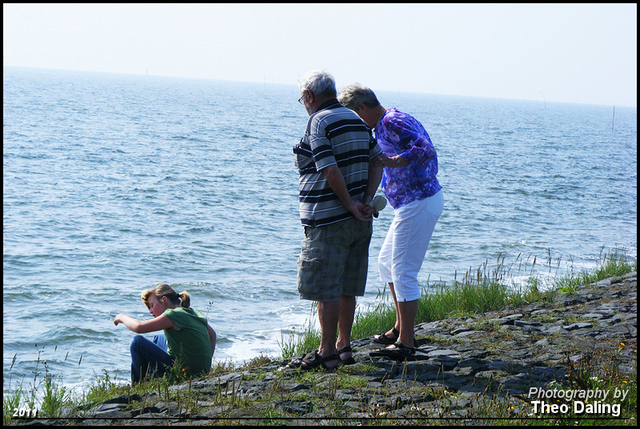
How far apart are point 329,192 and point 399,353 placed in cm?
149

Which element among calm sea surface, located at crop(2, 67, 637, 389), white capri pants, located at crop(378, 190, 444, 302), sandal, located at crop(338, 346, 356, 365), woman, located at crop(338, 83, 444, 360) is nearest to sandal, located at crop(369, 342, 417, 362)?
woman, located at crop(338, 83, 444, 360)

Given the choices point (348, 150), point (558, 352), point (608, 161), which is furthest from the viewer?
point (608, 161)

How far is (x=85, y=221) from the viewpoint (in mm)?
17172

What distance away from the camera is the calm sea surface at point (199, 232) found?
31.6 ft

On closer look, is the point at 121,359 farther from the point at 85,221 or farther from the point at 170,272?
the point at 85,221

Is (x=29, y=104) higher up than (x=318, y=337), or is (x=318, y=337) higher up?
(x=29, y=104)

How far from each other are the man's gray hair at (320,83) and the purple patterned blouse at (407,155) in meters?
0.60

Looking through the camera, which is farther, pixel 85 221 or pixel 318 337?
pixel 85 221

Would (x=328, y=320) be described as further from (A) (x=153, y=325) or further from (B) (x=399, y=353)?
(A) (x=153, y=325)

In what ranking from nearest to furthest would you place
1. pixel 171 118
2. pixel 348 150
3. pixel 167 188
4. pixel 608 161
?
pixel 348 150
pixel 167 188
pixel 608 161
pixel 171 118

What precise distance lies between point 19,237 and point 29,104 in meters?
50.2

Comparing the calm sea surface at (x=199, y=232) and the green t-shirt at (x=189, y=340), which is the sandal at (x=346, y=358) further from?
the calm sea surface at (x=199, y=232)

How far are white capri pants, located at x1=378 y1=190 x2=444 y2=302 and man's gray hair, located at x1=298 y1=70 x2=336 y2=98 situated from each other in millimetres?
1132

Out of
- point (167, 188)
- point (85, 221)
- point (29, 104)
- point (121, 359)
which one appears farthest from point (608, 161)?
point (29, 104)
